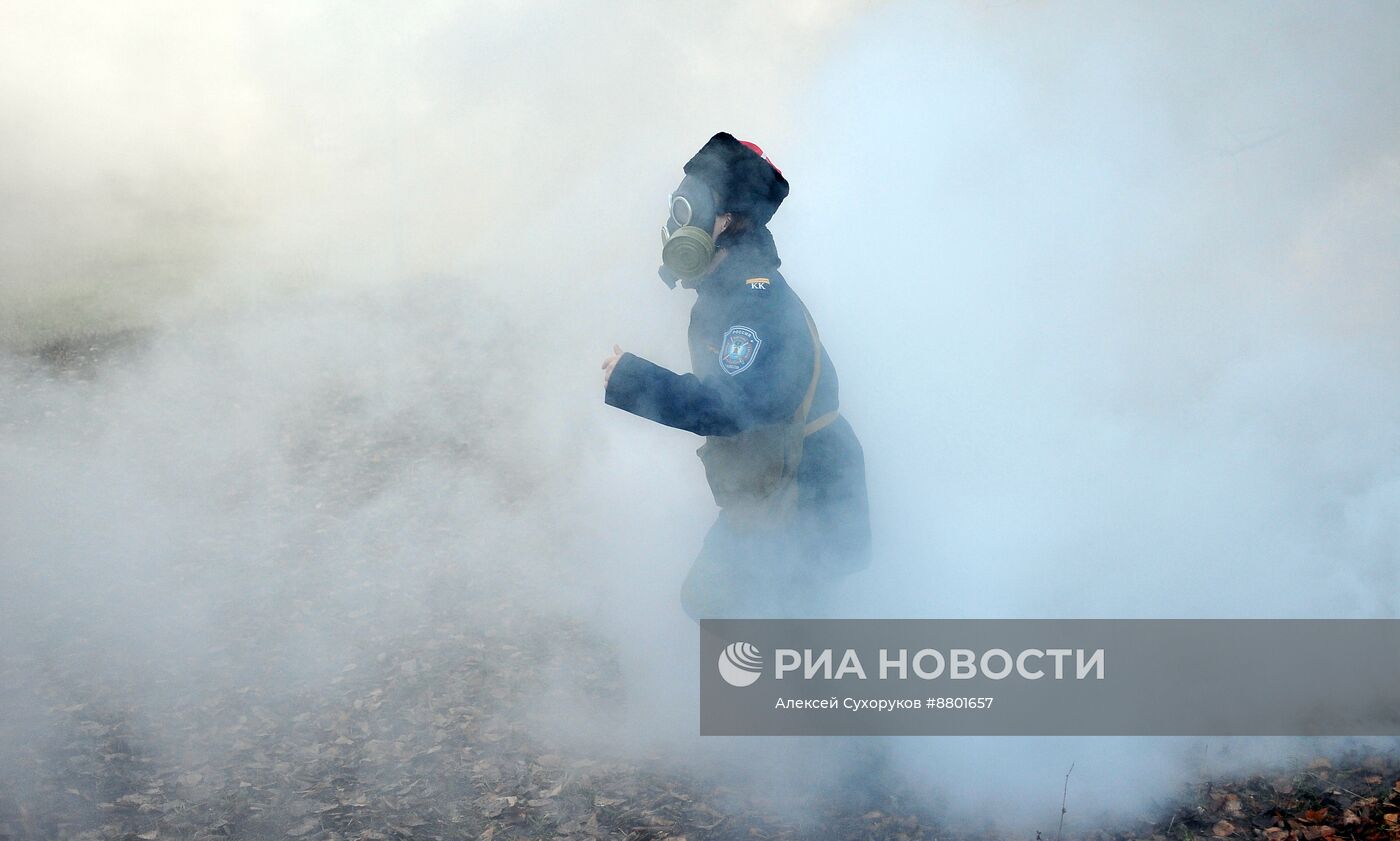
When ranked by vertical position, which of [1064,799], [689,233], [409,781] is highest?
[689,233]

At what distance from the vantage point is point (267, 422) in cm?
685

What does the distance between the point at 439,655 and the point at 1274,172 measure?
4309 millimetres

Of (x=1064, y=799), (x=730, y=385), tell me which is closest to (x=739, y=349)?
(x=730, y=385)

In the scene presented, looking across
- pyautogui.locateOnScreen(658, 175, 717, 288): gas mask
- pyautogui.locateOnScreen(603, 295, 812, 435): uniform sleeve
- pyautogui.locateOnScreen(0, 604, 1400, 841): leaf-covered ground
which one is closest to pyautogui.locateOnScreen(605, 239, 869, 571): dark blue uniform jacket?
pyautogui.locateOnScreen(603, 295, 812, 435): uniform sleeve

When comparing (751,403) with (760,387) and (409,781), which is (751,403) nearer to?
(760,387)

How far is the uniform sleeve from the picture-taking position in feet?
10.0

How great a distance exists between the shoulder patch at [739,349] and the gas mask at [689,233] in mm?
230

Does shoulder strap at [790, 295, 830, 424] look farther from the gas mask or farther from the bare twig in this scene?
the bare twig

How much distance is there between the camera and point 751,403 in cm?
311

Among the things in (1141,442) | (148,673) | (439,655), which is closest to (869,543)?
(1141,442)

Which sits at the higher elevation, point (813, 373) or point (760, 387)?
point (813, 373)

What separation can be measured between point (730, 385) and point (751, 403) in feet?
0.28

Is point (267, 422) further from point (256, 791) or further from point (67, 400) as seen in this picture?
point (256, 791)

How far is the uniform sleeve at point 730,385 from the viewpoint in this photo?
3.06 m
